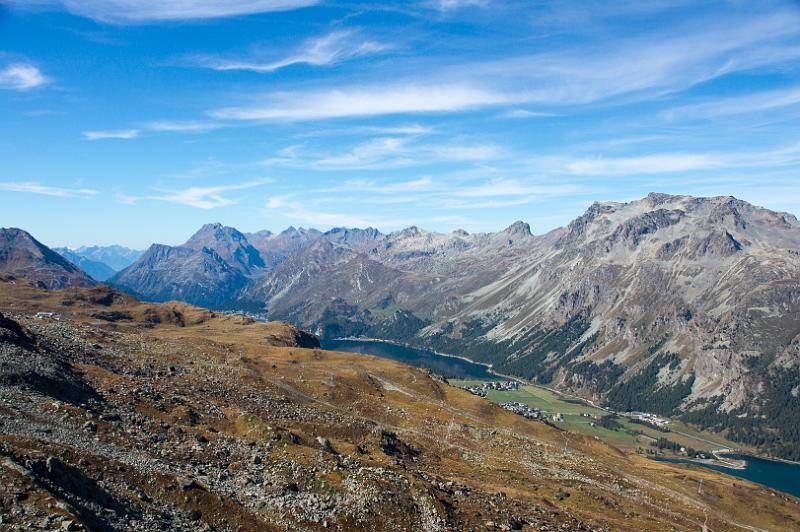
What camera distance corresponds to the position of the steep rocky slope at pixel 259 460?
1517 inches

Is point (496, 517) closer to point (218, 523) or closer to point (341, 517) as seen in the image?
point (341, 517)

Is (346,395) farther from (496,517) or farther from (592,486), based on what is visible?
(496,517)

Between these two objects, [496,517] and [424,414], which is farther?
[424,414]

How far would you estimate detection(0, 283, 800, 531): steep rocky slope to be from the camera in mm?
38531

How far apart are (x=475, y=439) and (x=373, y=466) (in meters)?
50.7

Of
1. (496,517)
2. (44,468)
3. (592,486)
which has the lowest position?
(592,486)

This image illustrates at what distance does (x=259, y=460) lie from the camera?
52375 mm

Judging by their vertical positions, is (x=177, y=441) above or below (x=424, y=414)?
above

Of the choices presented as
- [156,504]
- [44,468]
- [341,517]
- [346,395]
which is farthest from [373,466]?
[346,395]

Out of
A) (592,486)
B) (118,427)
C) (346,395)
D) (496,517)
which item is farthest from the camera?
(346,395)

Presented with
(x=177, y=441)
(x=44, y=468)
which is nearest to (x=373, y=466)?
(x=177, y=441)

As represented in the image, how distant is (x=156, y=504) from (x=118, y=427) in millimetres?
15555

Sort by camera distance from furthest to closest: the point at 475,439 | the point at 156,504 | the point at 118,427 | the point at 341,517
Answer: the point at 475,439
the point at 118,427
the point at 341,517
the point at 156,504

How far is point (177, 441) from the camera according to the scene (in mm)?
52906
